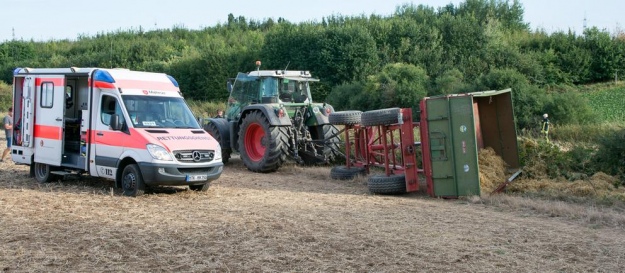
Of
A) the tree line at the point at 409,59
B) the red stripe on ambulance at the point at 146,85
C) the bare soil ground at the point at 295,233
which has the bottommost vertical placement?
the bare soil ground at the point at 295,233

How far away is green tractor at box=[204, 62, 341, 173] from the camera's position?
15.3 meters

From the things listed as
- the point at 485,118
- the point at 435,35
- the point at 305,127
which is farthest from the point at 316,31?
the point at 485,118

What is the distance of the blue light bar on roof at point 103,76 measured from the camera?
1222cm

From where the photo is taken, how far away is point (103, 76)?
12.3 metres

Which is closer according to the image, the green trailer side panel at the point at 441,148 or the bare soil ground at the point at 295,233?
the bare soil ground at the point at 295,233

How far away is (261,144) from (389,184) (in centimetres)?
486

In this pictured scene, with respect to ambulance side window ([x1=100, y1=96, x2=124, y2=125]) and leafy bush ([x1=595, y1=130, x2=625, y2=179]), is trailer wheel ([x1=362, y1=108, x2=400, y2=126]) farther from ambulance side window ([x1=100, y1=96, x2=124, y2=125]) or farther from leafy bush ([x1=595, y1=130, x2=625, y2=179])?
ambulance side window ([x1=100, y1=96, x2=124, y2=125])

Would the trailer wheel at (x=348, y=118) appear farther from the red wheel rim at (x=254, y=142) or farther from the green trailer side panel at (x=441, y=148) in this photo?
the green trailer side panel at (x=441, y=148)

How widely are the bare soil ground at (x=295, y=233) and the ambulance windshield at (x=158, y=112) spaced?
124cm

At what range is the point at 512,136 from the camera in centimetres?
1260

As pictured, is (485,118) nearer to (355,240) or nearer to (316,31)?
(355,240)

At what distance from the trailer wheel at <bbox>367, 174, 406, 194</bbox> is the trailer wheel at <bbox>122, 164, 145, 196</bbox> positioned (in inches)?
160

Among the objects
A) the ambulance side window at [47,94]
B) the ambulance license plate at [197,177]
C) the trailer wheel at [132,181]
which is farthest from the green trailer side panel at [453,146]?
the ambulance side window at [47,94]

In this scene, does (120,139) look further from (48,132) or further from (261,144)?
(261,144)
